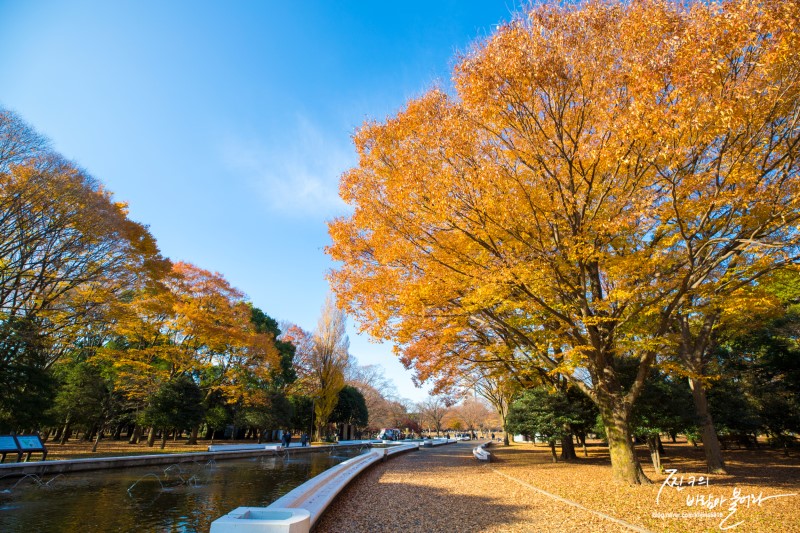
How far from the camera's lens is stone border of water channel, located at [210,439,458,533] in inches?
149

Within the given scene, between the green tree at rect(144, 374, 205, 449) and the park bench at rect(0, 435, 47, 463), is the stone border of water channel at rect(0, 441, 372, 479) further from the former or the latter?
the green tree at rect(144, 374, 205, 449)

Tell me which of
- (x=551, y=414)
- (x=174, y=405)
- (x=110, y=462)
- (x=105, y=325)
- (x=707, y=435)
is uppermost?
(x=105, y=325)

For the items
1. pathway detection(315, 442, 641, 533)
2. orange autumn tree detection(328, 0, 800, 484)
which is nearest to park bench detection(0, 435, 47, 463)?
pathway detection(315, 442, 641, 533)

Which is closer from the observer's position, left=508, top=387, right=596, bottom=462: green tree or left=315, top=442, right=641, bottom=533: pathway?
left=315, top=442, right=641, bottom=533: pathway

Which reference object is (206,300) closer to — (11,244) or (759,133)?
(11,244)

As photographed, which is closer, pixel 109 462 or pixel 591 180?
pixel 591 180

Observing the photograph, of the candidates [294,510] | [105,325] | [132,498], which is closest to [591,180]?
[294,510]

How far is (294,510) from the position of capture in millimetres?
4668

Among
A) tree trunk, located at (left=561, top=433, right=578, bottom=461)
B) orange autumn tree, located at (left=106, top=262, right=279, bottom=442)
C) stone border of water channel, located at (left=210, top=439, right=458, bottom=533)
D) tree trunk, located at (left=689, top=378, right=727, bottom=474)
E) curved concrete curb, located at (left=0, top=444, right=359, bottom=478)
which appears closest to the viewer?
stone border of water channel, located at (left=210, top=439, right=458, bottom=533)

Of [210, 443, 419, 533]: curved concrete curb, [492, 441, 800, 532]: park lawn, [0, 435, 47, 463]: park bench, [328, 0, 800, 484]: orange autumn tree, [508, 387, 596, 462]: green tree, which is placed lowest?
[492, 441, 800, 532]: park lawn

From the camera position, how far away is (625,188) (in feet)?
27.9

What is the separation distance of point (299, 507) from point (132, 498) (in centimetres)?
513

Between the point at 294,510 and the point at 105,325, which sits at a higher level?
the point at 105,325
